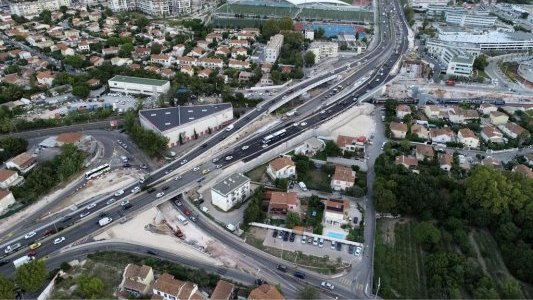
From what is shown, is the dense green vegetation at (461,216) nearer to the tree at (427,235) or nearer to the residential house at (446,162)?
the tree at (427,235)

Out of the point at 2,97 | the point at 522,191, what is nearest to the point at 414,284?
the point at 522,191

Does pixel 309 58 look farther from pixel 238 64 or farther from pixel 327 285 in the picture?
pixel 327 285

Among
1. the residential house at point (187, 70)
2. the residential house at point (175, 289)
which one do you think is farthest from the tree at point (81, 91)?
the residential house at point (175, 289)

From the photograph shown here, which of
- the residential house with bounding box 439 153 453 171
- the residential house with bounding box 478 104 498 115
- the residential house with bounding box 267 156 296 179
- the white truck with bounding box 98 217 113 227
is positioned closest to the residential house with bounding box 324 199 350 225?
the residential house with bounding box 267 156 296 179

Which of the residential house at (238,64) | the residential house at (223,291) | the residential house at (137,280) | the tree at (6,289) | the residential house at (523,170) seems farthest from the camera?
the residential house at (238,64)

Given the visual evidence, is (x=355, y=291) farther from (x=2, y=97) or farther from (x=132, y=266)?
(x=2, y=97)

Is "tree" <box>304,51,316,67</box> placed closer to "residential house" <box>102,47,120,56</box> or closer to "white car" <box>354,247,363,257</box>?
"residential house" <box>102,47,120,56</box>

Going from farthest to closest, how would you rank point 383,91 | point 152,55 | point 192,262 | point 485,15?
point 485,15
point 152,55
point 383,91
point 192,262
